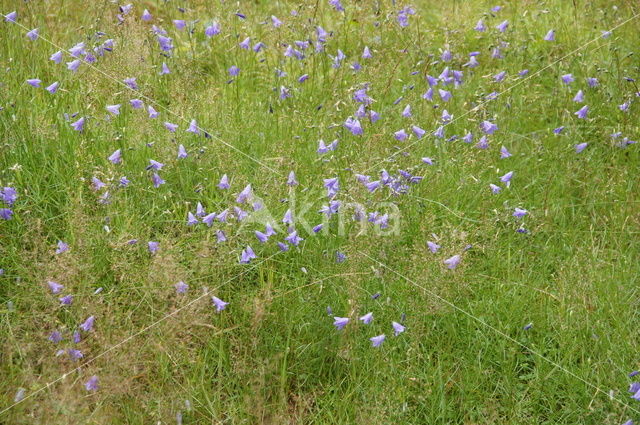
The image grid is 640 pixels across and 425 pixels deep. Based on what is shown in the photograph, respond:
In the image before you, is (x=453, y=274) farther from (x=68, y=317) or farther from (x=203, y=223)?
(x=68, y=317)

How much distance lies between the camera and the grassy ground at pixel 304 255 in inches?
95.1

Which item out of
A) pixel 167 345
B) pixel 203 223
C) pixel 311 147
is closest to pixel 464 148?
pixel 311 147

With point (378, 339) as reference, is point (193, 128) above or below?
above

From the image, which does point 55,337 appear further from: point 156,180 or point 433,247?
point 433,247

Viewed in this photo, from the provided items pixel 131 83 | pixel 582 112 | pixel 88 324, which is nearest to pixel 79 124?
pixel 131 83

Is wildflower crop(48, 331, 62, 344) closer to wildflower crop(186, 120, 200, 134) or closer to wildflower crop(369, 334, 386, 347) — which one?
wildflower crop(369, 334, 386, 347)

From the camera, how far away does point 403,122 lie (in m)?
3.77

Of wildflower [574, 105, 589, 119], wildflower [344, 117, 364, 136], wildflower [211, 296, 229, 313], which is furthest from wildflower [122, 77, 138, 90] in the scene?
wildflower [574, 105, 589, 119]

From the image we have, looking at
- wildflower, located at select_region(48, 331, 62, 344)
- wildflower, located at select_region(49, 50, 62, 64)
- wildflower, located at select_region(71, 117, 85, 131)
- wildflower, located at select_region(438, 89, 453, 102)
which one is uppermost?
wildflower, located at select_region(49, 50, 62, 64)

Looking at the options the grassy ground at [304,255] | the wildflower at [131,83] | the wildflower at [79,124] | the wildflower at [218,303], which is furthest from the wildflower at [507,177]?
the wildflower at [79,124]

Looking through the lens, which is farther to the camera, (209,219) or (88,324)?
(209,219)

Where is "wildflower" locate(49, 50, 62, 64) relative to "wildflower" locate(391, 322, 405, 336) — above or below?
above

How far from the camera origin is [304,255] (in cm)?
296

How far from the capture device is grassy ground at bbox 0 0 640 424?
A: 95.1 inches
